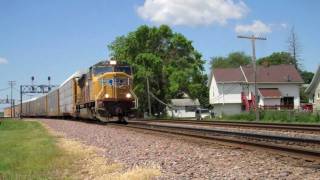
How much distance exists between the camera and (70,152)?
14164mm

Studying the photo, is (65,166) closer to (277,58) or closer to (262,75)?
(262,75)

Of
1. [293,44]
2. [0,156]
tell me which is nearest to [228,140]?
[0,156]

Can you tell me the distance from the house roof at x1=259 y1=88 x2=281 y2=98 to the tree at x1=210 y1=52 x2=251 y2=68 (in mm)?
66973

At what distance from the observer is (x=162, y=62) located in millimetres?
75750

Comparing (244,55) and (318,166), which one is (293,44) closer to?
(244,55)

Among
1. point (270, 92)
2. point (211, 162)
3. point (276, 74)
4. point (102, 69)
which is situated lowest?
point (211, 162)

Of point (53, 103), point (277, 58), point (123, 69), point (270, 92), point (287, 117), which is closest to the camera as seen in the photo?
point (123, 69)

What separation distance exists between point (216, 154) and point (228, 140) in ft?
10.2

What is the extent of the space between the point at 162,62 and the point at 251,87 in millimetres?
15735

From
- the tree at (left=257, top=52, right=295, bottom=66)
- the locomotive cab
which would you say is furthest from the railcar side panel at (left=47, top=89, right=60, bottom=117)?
the tree at (left=257, top=52, right=295, bottom=66)

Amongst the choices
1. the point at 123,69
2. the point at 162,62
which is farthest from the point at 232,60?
the point at 123,69

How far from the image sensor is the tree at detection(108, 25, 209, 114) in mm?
73438

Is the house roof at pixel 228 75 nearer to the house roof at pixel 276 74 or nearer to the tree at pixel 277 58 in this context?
the house roof at pixel 276 74

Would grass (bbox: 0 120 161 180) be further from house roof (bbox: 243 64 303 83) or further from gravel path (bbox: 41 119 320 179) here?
house roof (bbox: 243 64 303 83)
